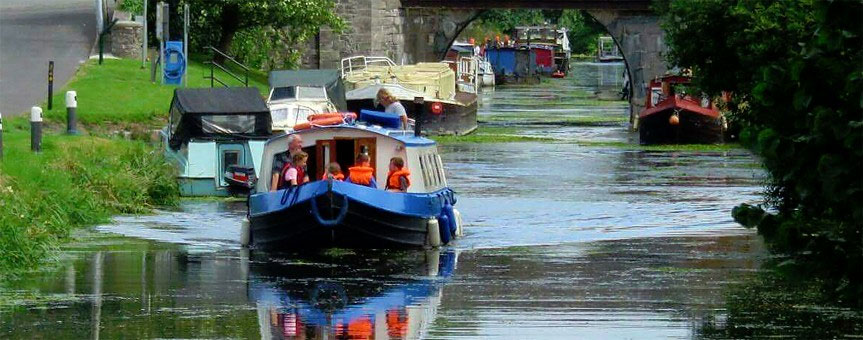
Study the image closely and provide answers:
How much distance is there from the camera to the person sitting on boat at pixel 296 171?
2228 cm

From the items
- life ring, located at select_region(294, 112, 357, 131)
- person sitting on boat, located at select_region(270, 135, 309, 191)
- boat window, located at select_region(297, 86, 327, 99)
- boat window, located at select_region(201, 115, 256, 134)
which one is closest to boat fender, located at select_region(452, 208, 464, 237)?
life ring, located at select_region(294, 112, 357, 131)

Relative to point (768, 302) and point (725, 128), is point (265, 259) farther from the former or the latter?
point (725, 128)

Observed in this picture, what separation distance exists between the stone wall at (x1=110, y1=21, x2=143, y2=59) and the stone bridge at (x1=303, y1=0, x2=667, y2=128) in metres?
16.0

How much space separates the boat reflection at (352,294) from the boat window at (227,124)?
9596 millimetres

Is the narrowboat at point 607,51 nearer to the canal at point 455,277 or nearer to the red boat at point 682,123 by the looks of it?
the red boat at point 682,123

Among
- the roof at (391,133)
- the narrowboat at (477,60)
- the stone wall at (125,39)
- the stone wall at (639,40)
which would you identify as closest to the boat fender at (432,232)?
the roof at (391,133)

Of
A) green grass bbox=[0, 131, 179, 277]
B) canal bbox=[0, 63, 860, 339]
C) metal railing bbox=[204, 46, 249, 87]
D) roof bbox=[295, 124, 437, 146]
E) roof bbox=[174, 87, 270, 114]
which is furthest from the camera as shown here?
metal railing bbox=[204, 46, 249, 87]

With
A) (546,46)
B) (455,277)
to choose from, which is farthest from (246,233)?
(546,46)

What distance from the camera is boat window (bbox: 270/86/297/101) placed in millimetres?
41931

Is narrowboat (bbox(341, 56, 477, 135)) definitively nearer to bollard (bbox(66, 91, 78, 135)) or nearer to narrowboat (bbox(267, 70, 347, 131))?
narrowboat (bbox(267, 70, 347, 131))

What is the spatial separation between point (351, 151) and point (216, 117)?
8.53 metres

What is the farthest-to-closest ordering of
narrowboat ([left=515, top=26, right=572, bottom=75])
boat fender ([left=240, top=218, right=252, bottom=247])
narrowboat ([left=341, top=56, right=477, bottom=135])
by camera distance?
narrowboat ([left=515, top=26, right=572, bottom=75])
narrowboat ([left=341, top=56, right=477, bottom=135])
boat fender ([left=240, top=218, right=252, bottom=247])

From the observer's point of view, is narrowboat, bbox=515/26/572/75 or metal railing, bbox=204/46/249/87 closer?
metal railing, bbox=204/46/249/87

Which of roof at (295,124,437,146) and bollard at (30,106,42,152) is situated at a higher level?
roof at (295,124,437,146)
